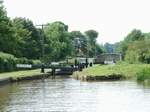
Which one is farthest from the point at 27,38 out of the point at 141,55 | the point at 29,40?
the point at 141,55

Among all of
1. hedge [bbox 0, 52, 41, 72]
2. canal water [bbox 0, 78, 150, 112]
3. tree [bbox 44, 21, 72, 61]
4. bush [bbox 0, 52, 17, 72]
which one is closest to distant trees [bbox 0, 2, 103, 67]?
tree [bbox 44, 21, 72, 61]

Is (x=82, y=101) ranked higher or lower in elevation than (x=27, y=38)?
lower


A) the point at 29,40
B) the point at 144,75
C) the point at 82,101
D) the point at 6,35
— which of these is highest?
the point at 29,40

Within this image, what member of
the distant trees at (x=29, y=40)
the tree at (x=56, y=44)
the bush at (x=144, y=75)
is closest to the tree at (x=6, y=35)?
the distant trees at (x=29, y=40)

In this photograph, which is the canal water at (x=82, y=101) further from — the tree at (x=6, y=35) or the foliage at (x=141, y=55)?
the tree at (x=6, y=35)

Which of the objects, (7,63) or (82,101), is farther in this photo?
(7,63)

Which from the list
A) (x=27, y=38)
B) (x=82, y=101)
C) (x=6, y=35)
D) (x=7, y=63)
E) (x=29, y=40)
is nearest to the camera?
(x=82, y=101)

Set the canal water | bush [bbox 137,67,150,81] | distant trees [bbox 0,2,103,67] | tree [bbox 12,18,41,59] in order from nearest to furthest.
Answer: the canal water, bush [bbox 137,67,150,81], distant trees [bbox 0,2,103,67], tree [bbox 12,18,41,59]

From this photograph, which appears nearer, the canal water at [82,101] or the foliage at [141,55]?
the canal water at [82,101]

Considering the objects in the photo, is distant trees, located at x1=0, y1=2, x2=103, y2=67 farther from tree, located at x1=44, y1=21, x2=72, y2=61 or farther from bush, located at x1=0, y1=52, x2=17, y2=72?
bush, located at x1=0, y1=52, x2=17, y2=72

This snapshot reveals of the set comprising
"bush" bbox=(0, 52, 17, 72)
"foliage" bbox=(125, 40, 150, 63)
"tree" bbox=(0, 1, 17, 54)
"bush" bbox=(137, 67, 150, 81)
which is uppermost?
"tree" bbox=(0, 1, 17, 54)

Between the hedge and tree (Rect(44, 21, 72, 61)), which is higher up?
tree (Rect(44, 21, 72, 61))

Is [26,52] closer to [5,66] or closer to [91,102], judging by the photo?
[5,66]

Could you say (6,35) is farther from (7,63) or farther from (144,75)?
(144,75)
